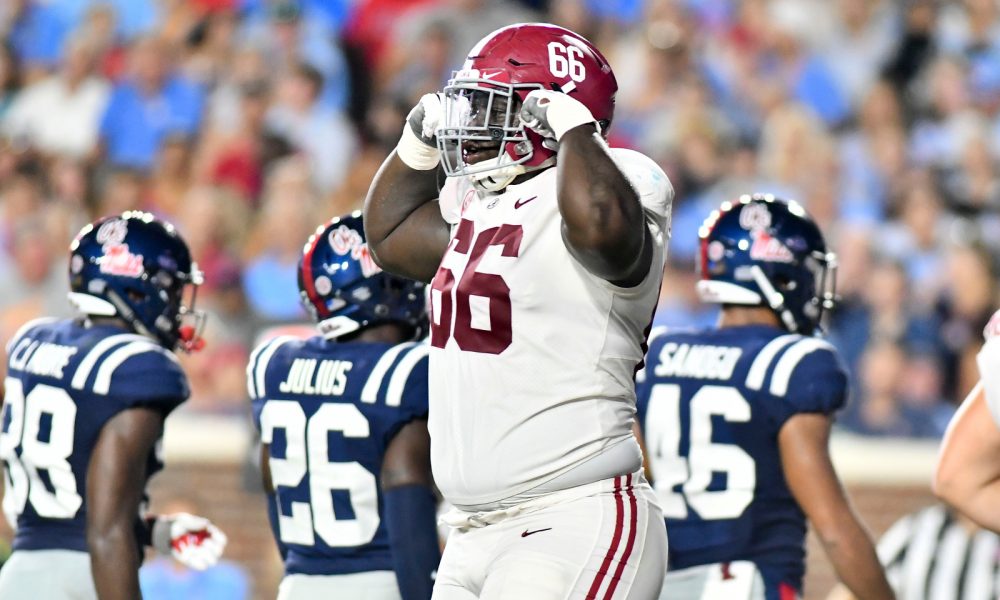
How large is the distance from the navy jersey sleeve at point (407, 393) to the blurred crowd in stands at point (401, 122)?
4.34m

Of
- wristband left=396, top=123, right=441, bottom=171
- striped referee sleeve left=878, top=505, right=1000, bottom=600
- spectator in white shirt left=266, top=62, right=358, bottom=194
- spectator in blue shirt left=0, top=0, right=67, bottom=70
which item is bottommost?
striped referee sleeve left=878, top=505, right=1000, bottom=600

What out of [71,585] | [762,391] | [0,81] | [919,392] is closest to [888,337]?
[919,392]

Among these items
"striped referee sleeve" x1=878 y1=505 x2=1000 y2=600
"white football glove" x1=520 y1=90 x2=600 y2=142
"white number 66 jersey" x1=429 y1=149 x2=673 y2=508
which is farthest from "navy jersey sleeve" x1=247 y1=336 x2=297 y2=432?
"striped referee sleeve" x1=878 y1=505 x2=1000 y2=600

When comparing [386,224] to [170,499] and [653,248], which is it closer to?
[653,248]

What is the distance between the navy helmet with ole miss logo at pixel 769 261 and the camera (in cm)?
469

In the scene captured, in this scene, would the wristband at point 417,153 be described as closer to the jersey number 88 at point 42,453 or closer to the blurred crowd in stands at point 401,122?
the jersey number 88 at point 42,453

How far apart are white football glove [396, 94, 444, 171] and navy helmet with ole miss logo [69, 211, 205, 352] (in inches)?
47.6

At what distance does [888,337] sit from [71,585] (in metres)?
5.09

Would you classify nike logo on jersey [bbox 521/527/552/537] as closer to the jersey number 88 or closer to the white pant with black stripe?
the white pant with black stripe

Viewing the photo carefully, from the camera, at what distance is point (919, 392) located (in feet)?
26.3

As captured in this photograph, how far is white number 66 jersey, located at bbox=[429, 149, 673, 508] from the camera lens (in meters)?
3.26

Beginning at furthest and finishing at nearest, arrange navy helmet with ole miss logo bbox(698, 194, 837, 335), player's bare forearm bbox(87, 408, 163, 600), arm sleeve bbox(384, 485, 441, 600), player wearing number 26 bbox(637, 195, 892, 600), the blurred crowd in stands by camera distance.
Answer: the blurred crowd in stands
navy helmet with ole miss logo bbox(698, 194, 837, 335)
player wearing number 26 bbox(637, 195, 892, 600)
player's bare forearm bbox(87, 408, 163, 600)
arm sleeve bbox(384, 485, 441, 600)

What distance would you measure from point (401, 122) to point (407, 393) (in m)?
6.06

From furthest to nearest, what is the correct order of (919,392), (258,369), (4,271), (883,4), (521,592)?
(883,4)
(4,271)
(919,392)
(258,369)
(521,592)
